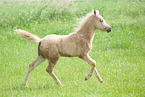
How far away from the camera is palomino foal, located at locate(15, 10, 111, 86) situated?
7.41m

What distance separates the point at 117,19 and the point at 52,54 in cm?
912

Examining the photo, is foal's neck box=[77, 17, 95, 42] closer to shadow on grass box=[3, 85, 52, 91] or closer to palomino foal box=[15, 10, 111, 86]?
palomino foal box=[15, 10, 111, 86]

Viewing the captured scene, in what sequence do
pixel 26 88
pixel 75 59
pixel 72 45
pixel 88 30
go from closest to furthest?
pixel 26 88, pixel 72 45, pixel 88 30, pixel 75 59

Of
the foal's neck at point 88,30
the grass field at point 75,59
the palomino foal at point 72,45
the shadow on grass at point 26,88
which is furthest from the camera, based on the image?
the foal's neck at point 88,30

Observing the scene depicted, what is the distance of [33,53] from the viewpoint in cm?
1137

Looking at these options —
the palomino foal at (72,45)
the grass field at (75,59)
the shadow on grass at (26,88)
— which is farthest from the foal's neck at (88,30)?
the shadow on grass at (26,88)

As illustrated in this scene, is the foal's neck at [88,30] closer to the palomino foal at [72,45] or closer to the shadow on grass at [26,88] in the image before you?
the palomino foal at [72,45]

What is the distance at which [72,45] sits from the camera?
24.6 feet

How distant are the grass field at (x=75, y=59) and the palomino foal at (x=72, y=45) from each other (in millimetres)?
429

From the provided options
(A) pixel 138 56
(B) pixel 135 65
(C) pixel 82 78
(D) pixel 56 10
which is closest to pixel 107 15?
(D) pixel 56 10

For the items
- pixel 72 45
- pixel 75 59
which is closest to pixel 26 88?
pixel 72 45

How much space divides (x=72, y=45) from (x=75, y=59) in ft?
10.9

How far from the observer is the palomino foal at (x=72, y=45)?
24.3 ft

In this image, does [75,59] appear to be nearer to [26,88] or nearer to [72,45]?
[72,45]
